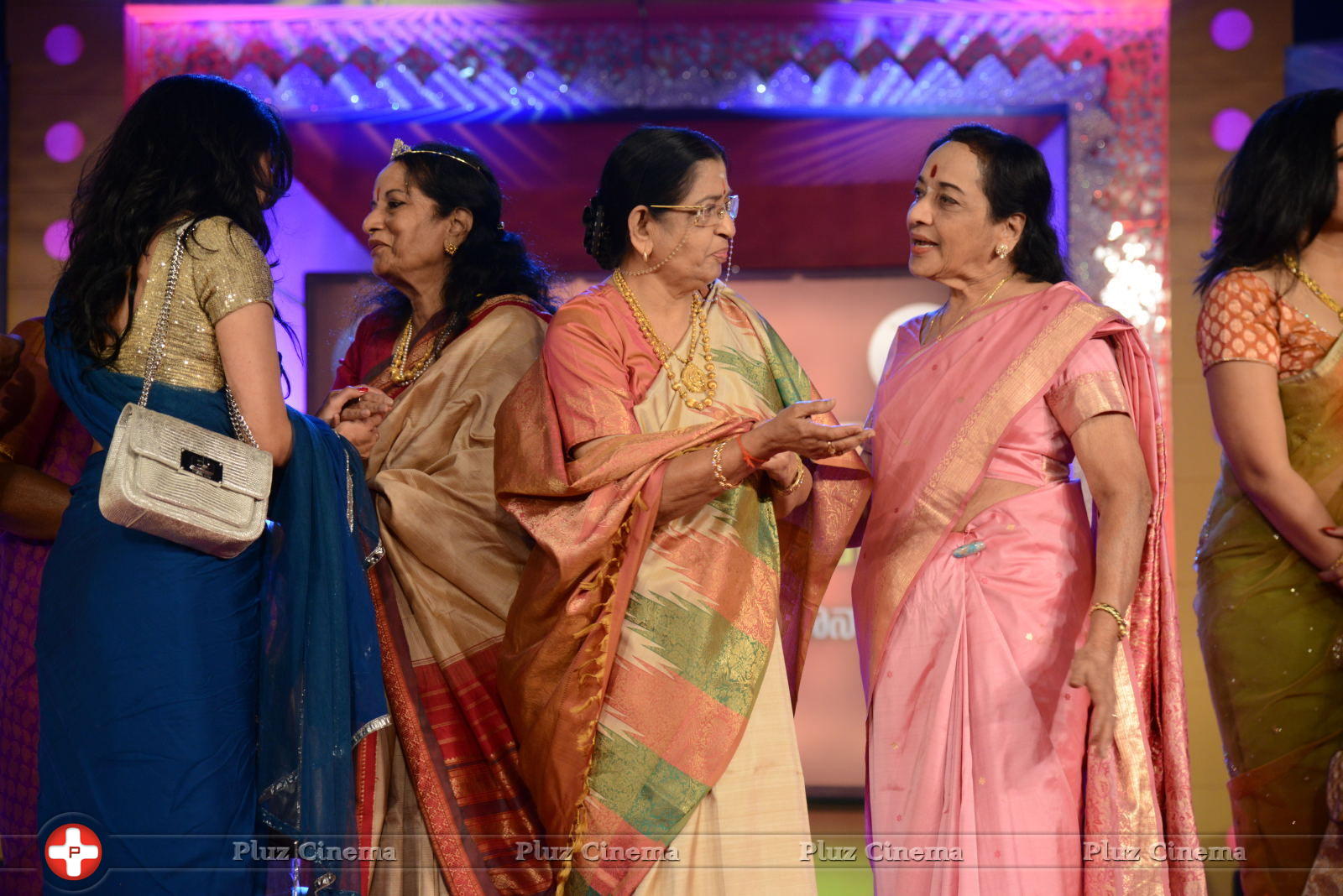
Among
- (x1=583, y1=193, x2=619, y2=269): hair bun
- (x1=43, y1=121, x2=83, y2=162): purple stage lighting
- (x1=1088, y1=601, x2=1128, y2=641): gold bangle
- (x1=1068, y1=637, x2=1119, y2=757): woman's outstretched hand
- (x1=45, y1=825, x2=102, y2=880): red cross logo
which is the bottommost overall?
(x1=45, y1=825, x2=102, y2=880): red cross logo

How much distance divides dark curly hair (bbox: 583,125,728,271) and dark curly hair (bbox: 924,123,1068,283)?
0.61 metres

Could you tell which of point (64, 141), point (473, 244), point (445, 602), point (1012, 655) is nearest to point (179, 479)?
point (445, 602)

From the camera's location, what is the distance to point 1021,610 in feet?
8.91

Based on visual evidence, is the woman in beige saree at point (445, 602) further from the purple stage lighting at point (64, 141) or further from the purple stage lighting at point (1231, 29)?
the purple stage lighting at point (1231, 29)

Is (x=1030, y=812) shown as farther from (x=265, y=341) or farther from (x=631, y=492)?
(x=265, y=341)

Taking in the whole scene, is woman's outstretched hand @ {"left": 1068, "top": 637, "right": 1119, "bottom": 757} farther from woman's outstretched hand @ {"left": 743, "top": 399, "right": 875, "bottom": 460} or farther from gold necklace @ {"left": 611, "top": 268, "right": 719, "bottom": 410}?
gold necklace @ {"left": 611, "top": 268, "right": 719, "bottom": 410}

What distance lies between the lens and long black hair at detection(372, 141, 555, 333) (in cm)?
348

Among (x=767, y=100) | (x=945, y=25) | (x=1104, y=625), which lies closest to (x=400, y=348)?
(x=1104, y=625)

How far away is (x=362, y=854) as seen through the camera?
2.91m

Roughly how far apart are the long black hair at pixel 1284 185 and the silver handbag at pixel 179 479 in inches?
90.6

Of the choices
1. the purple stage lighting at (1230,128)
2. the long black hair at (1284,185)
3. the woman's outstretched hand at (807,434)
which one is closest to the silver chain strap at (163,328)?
the woman's outstretched hand at (807,434)

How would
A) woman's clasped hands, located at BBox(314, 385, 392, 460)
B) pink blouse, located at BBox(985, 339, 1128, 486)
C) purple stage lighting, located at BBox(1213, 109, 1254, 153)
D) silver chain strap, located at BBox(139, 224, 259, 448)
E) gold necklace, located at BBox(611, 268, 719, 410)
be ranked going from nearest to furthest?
silver chain strap, located at BBox(139, 224, 259, 448), pink blouse, located at BBox(985, 339, 1128, 486), gold necklace, located at BBox(611, 268, 719, 410), woman's clasped hands, located at BBox(314, 385, 392, 460), purple stage lighting, located at BBox(1213, 109, 1254, 153)

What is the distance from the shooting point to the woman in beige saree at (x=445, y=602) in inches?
117

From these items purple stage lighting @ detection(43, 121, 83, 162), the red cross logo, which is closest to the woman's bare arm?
the red cross logo
